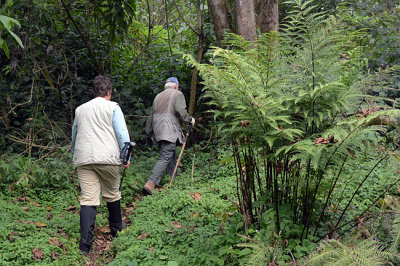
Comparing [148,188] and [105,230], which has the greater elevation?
[148,188]

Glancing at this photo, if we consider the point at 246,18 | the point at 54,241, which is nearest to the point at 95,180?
the point at 54,241

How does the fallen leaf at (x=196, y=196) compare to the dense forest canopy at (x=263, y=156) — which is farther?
the fallen leaf at (x=196, y=196)

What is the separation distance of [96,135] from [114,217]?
128 centimetres

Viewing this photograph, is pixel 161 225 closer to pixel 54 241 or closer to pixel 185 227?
pixel 185 227

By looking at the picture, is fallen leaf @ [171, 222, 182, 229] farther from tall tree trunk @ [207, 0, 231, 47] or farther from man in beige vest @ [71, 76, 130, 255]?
tall tree trunk @ [207, 0, 231, 47]

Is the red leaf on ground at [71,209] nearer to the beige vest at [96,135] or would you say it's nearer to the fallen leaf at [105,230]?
the fallen leaf at [105,230]

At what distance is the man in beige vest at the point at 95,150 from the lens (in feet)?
16.8

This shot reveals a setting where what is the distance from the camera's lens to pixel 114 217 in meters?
5.64

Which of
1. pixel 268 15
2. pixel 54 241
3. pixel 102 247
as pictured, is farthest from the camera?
pixel 268 15

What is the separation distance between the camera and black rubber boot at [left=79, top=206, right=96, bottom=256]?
5062 mm

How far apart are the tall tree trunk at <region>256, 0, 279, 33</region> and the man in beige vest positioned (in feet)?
15.2

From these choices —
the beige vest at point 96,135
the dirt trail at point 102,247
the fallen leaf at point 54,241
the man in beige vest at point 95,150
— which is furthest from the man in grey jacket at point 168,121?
the fallen leaf at point 54,241

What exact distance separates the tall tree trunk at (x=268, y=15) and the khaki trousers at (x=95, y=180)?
17.0ft

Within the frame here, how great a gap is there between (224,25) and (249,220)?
6.30 m
